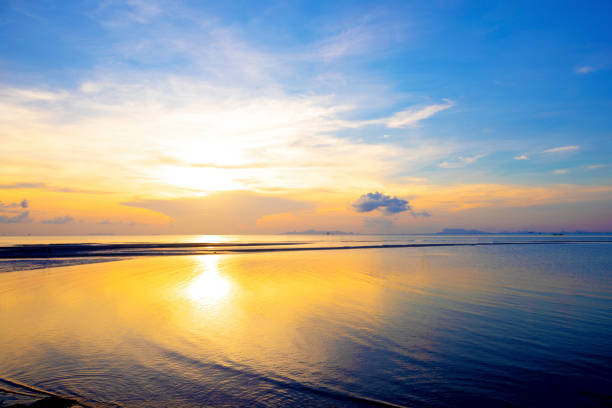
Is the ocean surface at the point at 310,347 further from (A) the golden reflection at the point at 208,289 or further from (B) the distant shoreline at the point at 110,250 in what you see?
(B) the distant shoreline at the point at 110,250

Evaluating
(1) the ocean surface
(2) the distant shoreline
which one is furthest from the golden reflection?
(2) the distant shoreline

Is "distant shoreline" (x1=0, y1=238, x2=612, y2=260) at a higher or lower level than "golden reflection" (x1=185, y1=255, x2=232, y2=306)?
higher

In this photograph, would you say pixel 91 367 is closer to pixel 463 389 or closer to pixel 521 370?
pixel 463 389

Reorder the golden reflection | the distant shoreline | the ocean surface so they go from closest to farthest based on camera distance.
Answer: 1. the ocean surface
2. the golden reflection
3. the distant shoreline

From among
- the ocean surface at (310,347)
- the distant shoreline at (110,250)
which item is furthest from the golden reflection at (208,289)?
the distant shoreline at (110,250)

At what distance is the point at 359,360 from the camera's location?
37.1 ft

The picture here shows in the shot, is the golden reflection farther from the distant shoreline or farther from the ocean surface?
the distant shoreline

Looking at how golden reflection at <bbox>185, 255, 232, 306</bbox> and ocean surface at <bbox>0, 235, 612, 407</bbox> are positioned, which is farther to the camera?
golden reflection at <bbox>185, 255, 232, 306</bbox>

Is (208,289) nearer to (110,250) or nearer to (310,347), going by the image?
(310,347)

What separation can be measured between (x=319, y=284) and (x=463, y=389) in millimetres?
19405

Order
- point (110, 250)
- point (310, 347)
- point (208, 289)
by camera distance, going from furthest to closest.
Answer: point (110, 250), point (208, 289), point (310, 347)

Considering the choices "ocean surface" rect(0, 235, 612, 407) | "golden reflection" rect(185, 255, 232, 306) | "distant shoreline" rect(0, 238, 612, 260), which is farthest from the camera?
"distant shoreline" rect(0, 238, 612, 260)

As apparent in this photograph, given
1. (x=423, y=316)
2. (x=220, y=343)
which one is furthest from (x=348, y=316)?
(x=220, y=343)

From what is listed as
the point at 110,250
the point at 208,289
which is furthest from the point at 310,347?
the point at 110,250
